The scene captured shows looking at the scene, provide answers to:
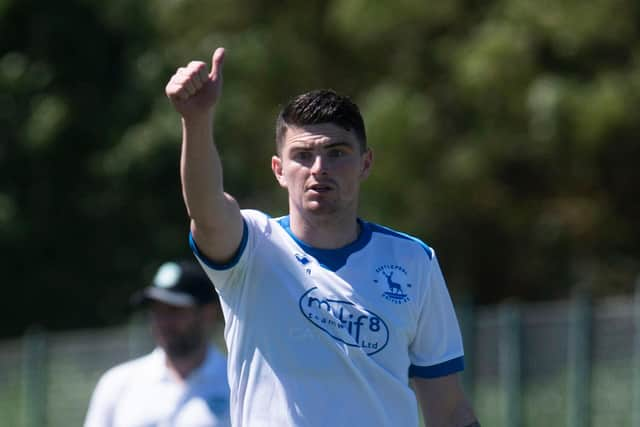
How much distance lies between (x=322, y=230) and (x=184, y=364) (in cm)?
274

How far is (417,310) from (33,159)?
707 inches

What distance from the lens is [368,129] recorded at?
18.5 meters

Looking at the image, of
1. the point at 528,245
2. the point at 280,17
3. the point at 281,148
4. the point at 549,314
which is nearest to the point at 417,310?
the point at 281,148

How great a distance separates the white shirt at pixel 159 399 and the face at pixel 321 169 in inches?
101

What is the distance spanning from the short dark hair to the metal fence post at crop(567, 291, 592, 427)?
7687mm

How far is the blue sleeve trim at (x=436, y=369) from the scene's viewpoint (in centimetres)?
436

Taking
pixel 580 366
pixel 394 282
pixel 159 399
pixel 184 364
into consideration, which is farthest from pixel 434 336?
pixel 580 366

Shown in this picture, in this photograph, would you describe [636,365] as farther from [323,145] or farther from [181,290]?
[323,145]

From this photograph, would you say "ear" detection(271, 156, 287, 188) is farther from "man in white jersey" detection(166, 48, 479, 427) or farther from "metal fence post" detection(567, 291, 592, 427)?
"metal fence post" detection(567, 291, 592, 427)

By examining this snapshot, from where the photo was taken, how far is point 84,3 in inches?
866

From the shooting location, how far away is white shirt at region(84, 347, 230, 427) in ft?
21.4

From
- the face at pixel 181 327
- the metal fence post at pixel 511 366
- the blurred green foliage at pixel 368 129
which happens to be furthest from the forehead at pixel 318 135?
the blurred green foliage at pixel 368 129

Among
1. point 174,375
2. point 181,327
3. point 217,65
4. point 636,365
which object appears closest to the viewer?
point 217,65

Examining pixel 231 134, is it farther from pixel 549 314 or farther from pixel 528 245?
pixel 549 314
